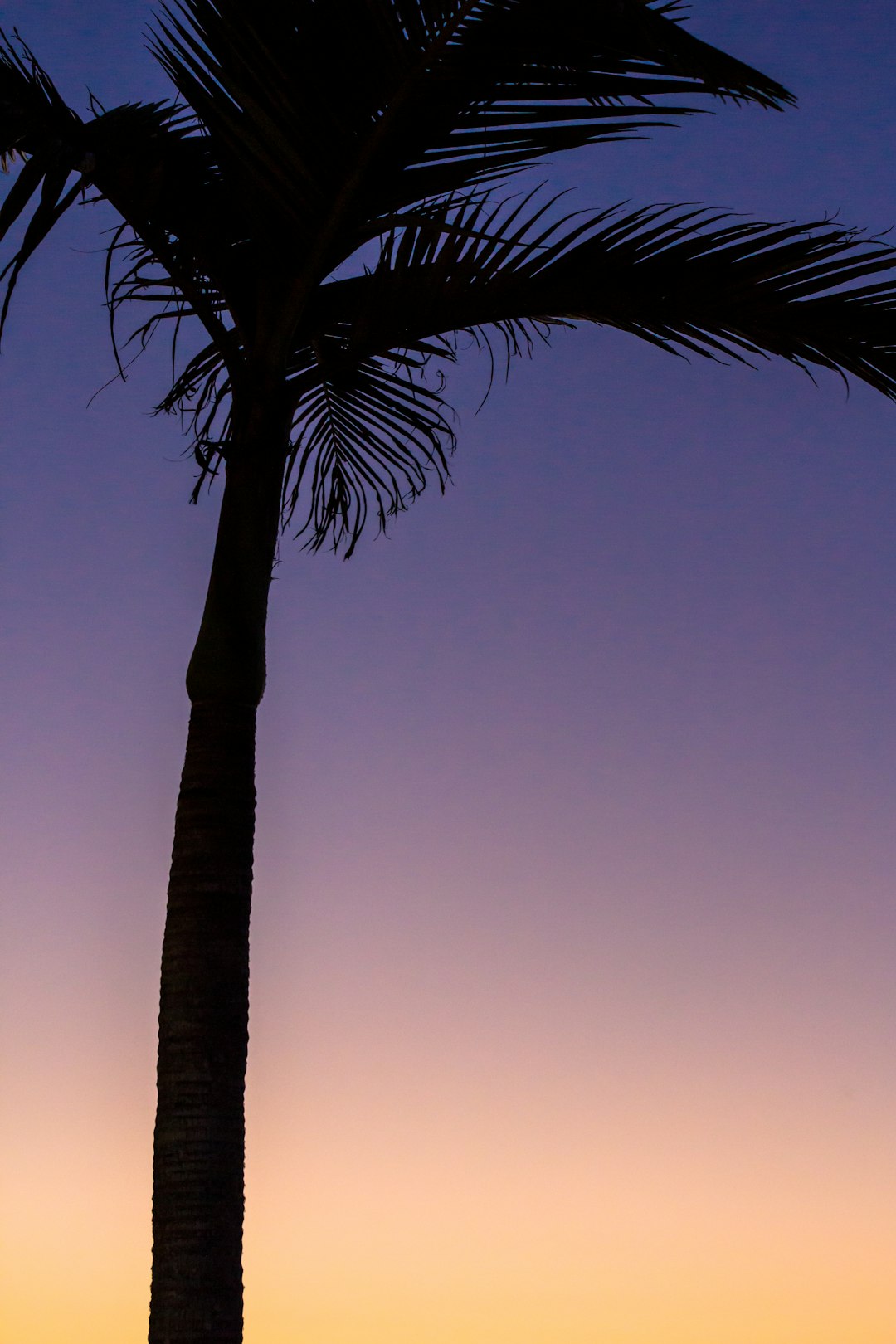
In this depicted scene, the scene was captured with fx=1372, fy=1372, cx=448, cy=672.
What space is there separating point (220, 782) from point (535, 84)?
259 cm

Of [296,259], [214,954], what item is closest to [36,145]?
[296,259]

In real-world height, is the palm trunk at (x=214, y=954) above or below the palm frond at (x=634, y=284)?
below

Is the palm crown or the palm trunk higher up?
the palm crown

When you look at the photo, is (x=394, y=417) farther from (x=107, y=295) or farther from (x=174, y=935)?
(x=174, y=935)

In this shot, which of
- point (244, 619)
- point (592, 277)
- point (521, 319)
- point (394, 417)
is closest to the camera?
point (244, 619)

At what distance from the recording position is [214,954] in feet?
14.0

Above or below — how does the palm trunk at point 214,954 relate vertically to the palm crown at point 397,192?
below

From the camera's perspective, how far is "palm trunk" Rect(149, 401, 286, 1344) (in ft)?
13.2

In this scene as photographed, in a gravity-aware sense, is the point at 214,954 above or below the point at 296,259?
below

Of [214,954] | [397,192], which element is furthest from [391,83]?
[214,954]

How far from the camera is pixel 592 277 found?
195 inches

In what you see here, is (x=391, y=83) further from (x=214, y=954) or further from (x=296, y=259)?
(x=214, y=954)

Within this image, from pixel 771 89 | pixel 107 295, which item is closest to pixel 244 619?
pixel 107 295

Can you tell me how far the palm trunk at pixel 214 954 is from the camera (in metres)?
4.02
